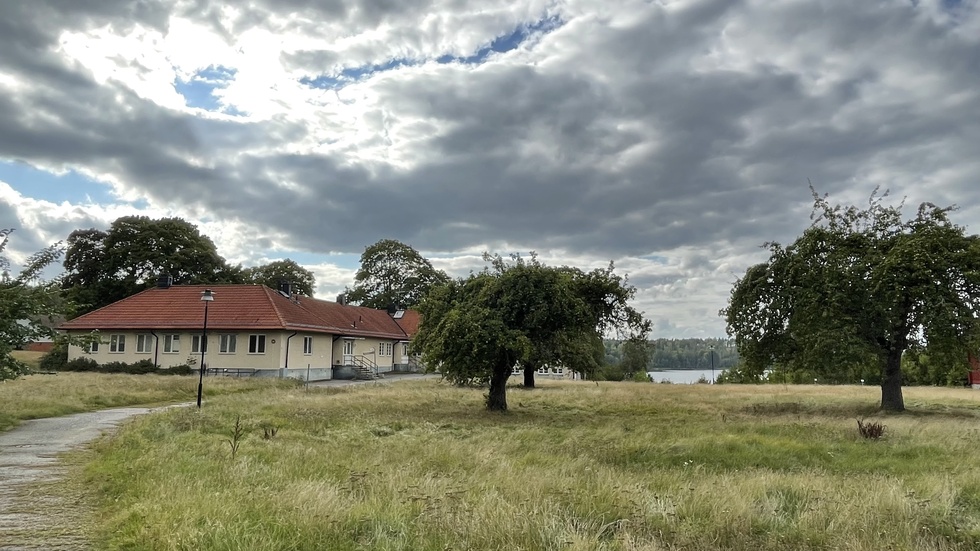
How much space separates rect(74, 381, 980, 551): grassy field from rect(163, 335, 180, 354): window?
26.8 meters

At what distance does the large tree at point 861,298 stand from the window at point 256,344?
28.4m

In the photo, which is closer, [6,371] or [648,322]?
[6,371]

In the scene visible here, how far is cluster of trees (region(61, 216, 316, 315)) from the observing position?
58.6 m

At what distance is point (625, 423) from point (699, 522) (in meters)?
13.5

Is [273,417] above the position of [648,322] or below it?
below

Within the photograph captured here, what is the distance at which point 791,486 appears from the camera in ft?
29.7

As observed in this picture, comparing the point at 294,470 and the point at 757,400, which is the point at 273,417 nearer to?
the point at 294,470

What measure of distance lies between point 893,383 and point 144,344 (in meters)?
41.9

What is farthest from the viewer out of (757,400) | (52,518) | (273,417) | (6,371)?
(757,400)

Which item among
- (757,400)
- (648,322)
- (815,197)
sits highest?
(815,197)

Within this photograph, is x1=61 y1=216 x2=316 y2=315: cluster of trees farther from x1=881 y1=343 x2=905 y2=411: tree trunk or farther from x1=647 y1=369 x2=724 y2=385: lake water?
x1=881 y1=343 x2=905 y2=411: tree trunk

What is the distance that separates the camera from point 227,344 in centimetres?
4200

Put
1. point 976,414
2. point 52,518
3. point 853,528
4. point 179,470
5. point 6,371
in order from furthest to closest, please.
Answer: point 976,414, point 6,371, point 179,470, point 52,518, point 853,528

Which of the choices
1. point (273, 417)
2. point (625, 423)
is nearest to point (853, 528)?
point (625, 423)
